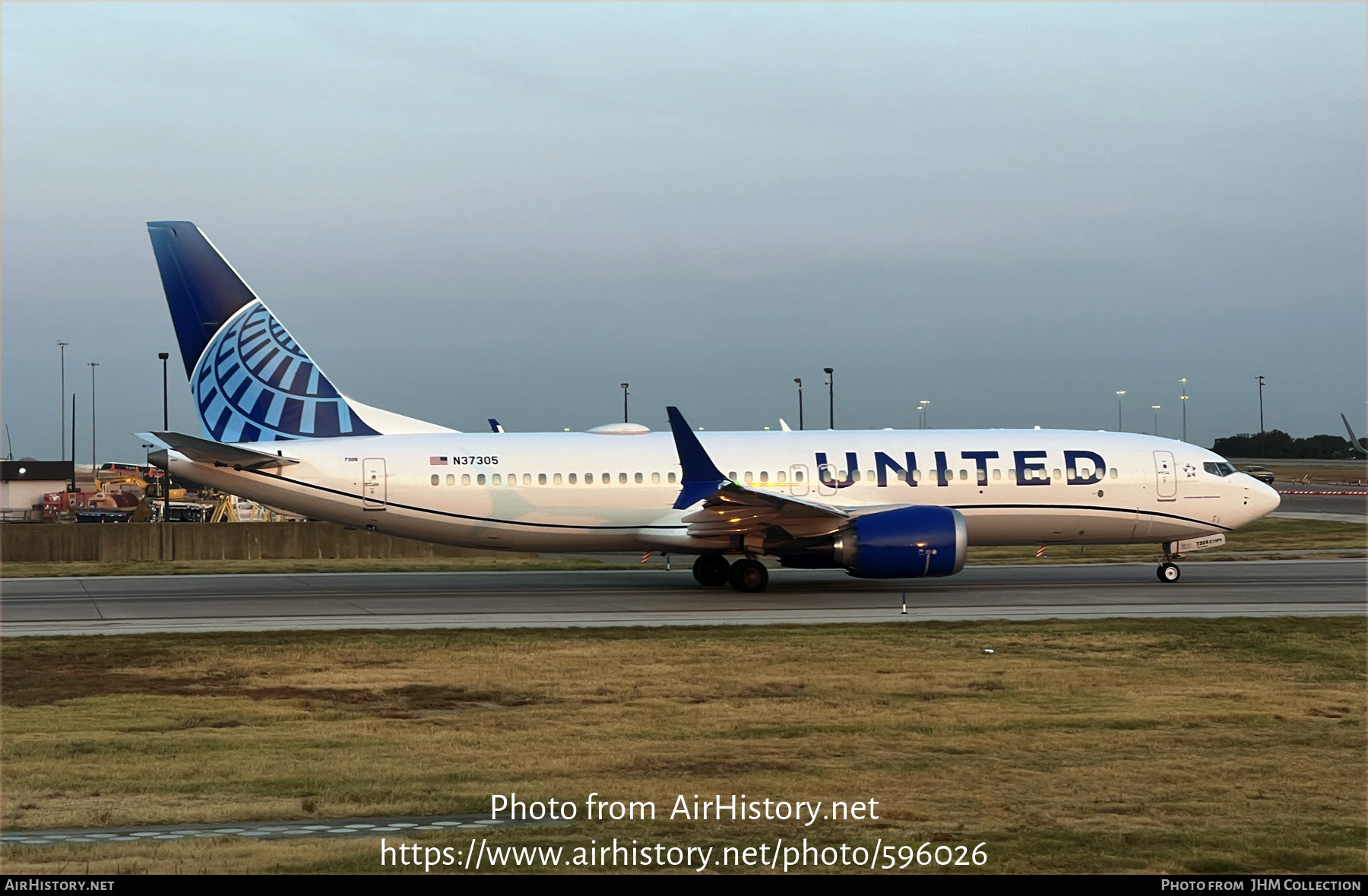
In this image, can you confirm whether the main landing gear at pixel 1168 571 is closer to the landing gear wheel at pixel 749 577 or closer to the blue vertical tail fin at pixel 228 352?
the landing gear wheel at pixel 749 577

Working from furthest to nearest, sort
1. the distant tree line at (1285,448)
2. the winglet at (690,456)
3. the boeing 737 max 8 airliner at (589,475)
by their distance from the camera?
the distant tree line at (1285,448) < the boeing 737 max 8 airliner at (589,475) < the winglet at (690,456)

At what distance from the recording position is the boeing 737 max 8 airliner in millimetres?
28000

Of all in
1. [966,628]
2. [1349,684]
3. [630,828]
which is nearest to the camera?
[630,828]

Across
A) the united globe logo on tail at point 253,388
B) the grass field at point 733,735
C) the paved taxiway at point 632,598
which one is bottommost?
the grass field at point 733,735

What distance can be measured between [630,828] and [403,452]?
2075 cm

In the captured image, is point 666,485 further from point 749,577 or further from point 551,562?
point 551,562

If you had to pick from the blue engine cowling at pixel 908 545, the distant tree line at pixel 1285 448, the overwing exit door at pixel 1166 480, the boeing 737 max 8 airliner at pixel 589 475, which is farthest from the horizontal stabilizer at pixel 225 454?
the distant tree line at pixel 1285 448

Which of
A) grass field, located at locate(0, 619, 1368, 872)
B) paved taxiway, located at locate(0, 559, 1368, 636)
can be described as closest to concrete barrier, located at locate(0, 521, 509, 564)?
paved taxiway, located at locate(0, 559, 1368, 636)

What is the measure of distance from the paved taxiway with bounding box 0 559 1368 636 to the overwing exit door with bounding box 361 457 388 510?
203 cm

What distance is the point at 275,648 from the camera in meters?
19.4

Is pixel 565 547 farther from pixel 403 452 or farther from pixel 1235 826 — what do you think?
pixel 1235 826

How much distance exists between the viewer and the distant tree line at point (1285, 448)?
134 m

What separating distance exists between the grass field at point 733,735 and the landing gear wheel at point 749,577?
21.1 feet
